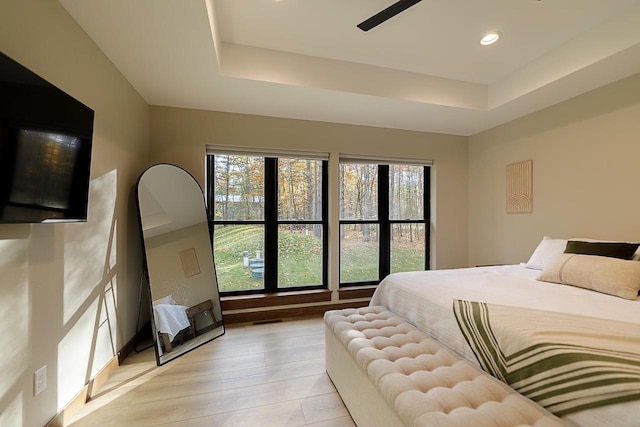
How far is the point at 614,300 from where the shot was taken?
1708 mm

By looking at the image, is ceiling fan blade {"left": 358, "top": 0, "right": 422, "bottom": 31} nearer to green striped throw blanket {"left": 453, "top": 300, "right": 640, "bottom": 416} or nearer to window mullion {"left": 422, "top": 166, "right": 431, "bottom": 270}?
green striped throw blanket {"left": 453, "top": 300, "right": 640, "bottom": 416}

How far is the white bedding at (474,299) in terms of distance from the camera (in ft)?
4.92

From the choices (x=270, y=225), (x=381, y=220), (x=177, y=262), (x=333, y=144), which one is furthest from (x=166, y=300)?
(x=381, y=220)

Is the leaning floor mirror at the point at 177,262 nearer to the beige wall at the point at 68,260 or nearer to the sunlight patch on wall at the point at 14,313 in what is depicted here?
the beige wall at the point at 68,260

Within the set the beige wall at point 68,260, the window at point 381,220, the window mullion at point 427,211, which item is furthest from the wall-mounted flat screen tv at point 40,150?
the window mullion at point 427,211

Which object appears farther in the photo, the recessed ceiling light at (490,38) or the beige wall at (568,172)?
the beige wall at (568,172)

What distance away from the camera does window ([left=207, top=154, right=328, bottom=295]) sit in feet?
10.9

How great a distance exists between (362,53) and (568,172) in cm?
244

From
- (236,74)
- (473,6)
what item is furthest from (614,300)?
(236,74)

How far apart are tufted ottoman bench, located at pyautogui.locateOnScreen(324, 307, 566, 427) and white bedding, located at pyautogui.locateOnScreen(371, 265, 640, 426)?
0.28 ft

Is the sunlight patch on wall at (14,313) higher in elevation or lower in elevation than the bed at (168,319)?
higher

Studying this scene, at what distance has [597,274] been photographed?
6.26 feet

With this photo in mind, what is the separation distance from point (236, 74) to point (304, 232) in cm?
198

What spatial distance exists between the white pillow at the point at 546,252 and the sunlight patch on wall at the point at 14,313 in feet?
12.2
